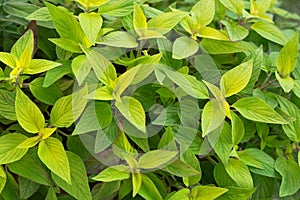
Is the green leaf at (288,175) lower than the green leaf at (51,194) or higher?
lower

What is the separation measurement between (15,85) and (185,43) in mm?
210

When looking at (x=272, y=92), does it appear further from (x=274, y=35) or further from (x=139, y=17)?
(x=139, y=17)

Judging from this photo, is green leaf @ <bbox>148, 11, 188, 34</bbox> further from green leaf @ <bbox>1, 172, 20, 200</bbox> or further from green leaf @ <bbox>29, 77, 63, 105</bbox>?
green leaf @ <bbox>1, 172, 20, 200</bbox>

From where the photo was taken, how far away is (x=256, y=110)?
0.56 m

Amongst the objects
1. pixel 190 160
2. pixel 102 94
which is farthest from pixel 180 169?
pixel 102 94

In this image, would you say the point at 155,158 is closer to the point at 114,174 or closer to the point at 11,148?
the point at 114,174

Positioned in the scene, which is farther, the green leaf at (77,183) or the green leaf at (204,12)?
the green leaf at (204,12)

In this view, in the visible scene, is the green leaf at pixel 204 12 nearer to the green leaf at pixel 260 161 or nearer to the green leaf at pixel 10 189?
the green leaf at pixel 260 161

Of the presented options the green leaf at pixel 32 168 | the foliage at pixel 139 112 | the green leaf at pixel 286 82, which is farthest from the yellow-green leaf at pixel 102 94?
the green leaf at pixel 286 82

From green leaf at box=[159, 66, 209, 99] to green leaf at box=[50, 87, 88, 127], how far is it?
0.10 metres

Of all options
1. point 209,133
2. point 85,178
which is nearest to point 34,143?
point 85,178

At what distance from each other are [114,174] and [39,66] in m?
0.15

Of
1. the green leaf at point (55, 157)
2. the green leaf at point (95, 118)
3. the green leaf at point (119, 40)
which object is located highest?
the green leaf at point (119, 40)

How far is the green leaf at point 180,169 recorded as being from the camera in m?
0.52
